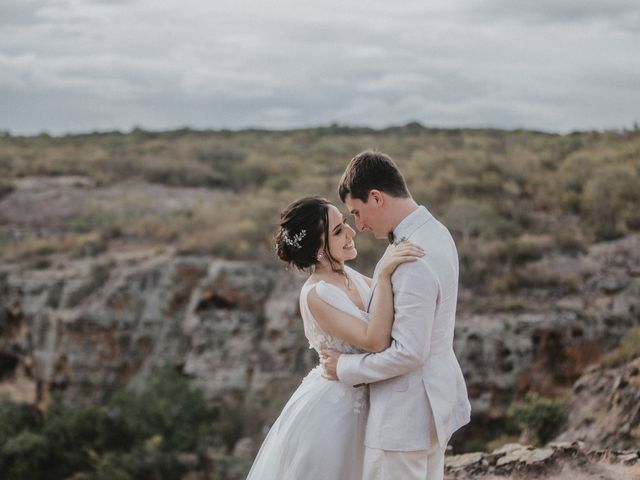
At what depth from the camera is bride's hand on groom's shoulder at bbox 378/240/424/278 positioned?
119 inches

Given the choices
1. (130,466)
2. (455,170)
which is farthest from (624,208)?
(130,466)

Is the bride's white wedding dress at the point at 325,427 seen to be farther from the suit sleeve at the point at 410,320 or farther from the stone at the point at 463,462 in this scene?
the stone at the point at 463,462

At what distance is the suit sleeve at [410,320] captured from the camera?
118 inches

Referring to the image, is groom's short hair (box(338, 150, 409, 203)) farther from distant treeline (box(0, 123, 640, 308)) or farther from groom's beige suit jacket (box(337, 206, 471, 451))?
distant treeline (box(0, 123, 640, 308))

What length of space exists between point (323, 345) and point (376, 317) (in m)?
0.48

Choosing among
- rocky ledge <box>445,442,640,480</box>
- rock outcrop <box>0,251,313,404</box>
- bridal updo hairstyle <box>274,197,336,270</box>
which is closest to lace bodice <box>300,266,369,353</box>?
bridal updo hairstyle <box>274,197,336,270</box>

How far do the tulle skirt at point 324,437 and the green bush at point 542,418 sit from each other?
20.6 ft

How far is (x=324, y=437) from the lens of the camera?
346 centimetres

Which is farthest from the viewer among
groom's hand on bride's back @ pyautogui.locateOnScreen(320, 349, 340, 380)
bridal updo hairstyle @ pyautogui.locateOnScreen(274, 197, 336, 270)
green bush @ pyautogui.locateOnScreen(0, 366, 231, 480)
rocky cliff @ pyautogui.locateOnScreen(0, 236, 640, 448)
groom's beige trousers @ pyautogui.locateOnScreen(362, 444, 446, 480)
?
rocky cliff @ pyautogui.locateOnScreen(0, 236, 640, 448)

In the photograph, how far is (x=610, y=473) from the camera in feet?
16.9

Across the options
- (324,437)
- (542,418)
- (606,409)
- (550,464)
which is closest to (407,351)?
(324,437)

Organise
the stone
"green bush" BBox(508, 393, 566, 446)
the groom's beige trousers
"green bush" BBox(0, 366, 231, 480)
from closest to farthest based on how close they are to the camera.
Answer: the groom's beige trousers → the stone → "green bush" BBox(508, 393, 566, 446) → "green bush" BBox(0, 366, 231, 480)

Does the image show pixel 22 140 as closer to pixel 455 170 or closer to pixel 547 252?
pixel 455 170

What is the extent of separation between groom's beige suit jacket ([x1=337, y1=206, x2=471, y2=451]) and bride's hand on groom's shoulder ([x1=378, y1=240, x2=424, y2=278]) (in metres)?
0.03
